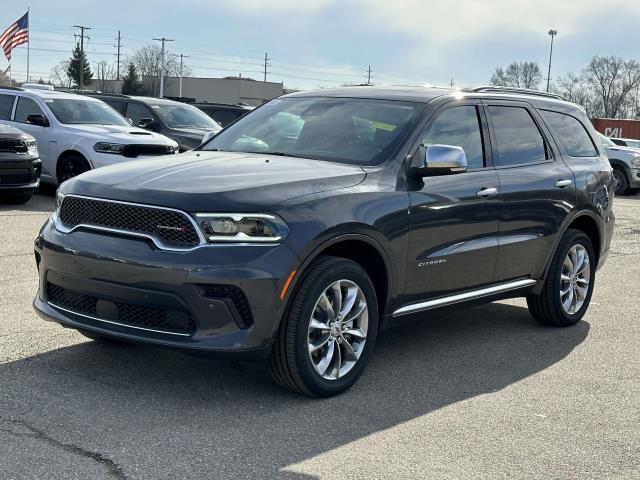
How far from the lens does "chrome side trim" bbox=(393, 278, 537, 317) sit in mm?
5460

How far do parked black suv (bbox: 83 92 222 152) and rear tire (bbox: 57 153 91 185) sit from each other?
6.96ft

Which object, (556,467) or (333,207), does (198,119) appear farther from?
(556,467)

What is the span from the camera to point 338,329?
194 inches

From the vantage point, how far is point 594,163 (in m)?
7.28

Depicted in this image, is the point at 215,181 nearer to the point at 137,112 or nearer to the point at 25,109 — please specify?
the point at 25,109

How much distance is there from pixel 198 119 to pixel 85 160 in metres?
3.77

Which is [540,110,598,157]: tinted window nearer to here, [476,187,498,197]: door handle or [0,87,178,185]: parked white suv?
[476,187,498,197]: door handle

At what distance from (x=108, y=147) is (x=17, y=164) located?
1.67 metres

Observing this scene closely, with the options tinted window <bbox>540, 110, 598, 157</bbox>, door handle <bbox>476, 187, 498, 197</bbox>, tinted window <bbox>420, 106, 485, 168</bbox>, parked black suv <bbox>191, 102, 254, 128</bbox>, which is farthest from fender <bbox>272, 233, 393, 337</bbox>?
parked black suv <bbox>191, 102, 254, 128</bbox>

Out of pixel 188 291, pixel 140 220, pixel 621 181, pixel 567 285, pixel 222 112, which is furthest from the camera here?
pixel 621 181

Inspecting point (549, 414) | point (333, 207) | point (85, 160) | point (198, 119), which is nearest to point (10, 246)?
point (85, 160)

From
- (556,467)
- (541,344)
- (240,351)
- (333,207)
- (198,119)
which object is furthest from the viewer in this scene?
(198,119)

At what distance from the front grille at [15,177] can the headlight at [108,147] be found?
140cm

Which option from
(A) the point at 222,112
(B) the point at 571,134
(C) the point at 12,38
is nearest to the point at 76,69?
(C) the point at 12,38
